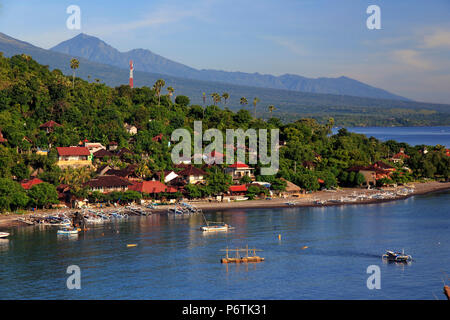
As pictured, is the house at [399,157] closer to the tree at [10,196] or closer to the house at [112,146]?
the house at [112,146]

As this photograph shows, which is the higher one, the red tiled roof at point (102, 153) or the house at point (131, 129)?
the house at point (131, 129)

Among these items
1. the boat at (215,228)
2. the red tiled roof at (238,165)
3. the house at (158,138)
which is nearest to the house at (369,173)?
the red tiled roof at (238,165)

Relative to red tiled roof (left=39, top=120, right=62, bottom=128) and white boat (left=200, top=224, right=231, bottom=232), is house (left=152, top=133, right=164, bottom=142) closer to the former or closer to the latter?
red tiled roof (left=39, top=120, right=62, bottom=128)

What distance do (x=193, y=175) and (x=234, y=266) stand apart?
1037 inches

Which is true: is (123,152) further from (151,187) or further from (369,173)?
(369,173)

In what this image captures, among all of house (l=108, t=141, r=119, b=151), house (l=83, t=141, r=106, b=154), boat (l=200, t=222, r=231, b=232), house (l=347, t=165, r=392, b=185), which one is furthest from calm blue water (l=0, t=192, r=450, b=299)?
house (l=347, t=165, r=392, b=185)

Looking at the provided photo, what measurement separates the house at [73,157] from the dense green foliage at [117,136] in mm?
1066

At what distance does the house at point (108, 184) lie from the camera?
168 feet

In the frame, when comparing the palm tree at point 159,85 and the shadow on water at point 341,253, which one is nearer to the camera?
the shadow on water at point 341,253

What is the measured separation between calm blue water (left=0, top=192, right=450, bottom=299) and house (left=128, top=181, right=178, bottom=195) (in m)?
6.27

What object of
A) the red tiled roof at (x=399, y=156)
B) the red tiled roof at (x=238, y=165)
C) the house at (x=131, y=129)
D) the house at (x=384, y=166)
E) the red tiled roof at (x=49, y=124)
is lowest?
the house at (x=384, y=166)

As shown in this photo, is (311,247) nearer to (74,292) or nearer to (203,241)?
(203,241)

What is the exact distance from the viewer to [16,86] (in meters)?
60.6

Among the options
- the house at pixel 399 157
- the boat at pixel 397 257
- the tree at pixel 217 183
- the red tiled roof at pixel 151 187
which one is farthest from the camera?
the house at pixel 399 157
